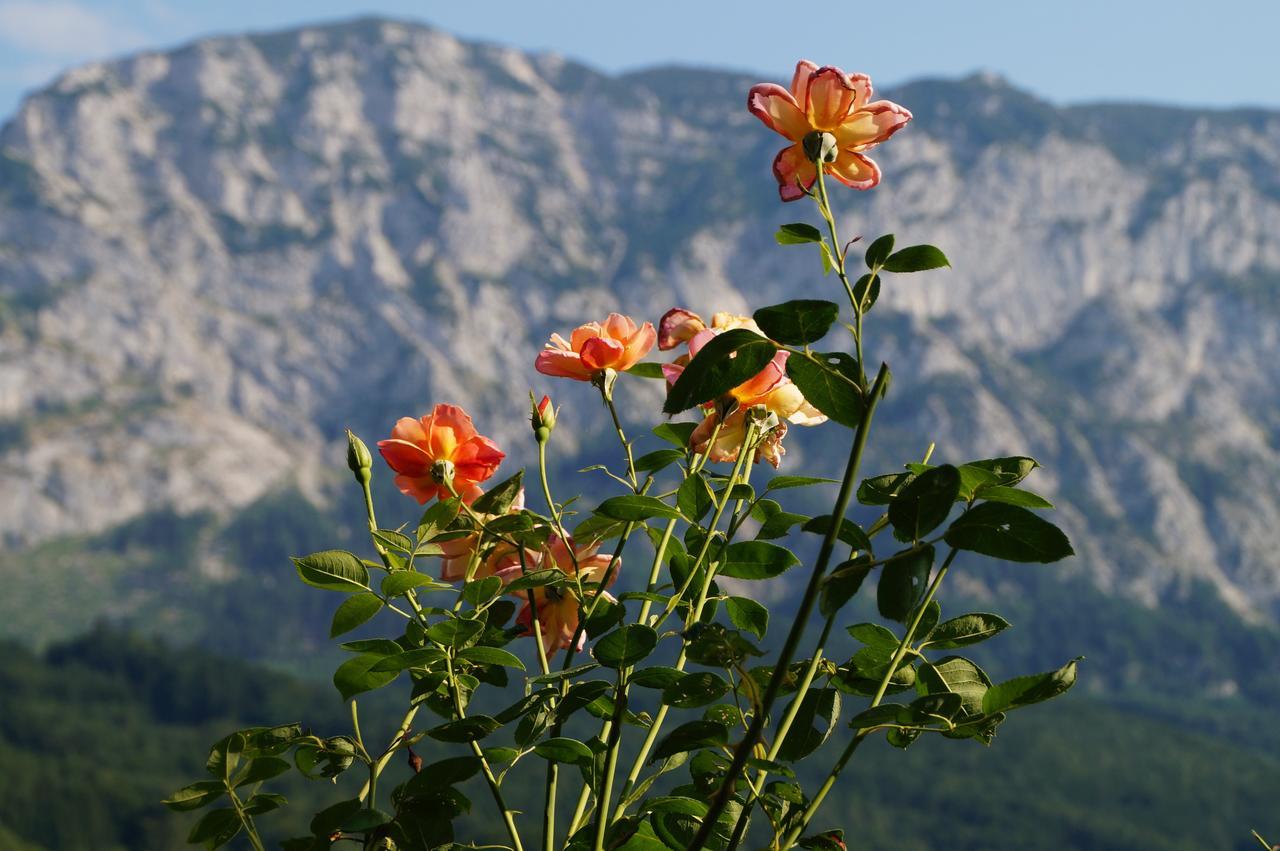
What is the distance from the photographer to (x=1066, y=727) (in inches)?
7003

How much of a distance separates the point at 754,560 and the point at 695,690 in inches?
11.4

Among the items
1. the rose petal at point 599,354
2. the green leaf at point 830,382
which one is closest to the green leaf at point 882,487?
the green leaf at point 830,382

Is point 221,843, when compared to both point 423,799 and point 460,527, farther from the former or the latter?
point 460,527

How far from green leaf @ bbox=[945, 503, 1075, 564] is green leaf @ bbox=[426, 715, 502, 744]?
759 millimetres

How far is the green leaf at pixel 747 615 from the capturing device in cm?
230

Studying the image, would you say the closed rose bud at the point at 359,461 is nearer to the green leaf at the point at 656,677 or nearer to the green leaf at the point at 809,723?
the green leaf at the point at 656,677

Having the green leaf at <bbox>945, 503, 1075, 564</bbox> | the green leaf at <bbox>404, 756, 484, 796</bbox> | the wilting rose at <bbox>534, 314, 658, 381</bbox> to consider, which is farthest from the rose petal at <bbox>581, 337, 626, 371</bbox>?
the green leaf at <bbox>945, 503, 1075, 564</bbox>

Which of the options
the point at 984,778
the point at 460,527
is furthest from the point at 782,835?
the point at 984,778

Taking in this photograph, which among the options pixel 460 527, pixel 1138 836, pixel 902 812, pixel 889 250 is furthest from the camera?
pixel 902 812

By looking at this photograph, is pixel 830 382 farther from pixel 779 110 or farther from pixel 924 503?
pixel 779 110

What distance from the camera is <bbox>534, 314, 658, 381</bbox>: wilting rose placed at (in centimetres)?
249

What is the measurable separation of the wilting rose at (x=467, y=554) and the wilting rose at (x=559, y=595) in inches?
2.1

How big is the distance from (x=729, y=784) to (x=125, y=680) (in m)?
193

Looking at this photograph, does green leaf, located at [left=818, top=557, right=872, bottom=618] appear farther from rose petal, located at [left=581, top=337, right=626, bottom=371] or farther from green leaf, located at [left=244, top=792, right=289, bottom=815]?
green leaf, located at [left=244, top=792, right=289, bottom=815]
